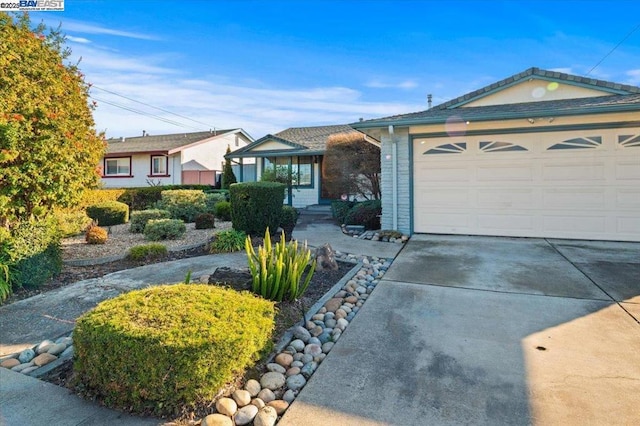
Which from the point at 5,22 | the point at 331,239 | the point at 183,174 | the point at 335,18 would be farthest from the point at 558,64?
the point at 183,174

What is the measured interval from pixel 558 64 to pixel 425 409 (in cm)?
1200

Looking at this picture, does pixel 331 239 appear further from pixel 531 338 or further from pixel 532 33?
pixel 532 33

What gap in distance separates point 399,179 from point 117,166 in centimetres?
2189

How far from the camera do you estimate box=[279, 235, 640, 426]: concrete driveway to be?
6.76 feet

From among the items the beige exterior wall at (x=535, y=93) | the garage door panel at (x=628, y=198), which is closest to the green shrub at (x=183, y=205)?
the beige exterior wall at (x=535, y=93)

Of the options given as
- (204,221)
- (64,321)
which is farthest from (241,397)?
(204,221)

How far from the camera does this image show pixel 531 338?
9.74 feet

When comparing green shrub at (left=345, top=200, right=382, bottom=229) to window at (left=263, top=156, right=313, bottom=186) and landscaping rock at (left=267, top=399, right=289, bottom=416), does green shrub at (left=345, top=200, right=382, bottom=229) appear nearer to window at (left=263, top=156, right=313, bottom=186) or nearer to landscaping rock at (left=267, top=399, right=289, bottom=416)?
landscaping rock at (left=267, top=399, right=289, bottom=416)

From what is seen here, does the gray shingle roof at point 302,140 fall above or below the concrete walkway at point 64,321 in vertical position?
above

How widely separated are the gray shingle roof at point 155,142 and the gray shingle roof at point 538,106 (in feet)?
57.8

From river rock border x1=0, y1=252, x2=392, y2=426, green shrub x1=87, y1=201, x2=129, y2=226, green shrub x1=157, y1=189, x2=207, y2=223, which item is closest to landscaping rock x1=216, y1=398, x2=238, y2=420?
river rock border x1=0, y1=252, x2=392, y2=426

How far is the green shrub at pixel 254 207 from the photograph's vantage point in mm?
7309

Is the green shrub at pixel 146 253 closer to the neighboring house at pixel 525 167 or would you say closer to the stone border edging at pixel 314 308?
the stone border edging at pixel 314 308

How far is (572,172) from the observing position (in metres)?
7.01
